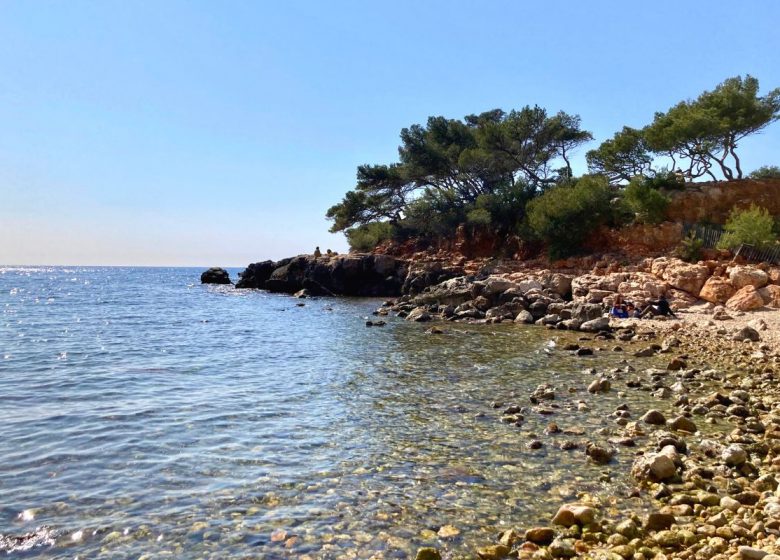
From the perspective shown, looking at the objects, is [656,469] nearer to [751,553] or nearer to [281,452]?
[751,553]

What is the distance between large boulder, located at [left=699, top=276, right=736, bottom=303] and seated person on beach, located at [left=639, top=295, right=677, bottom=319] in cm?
265

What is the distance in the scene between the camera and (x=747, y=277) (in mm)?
28703

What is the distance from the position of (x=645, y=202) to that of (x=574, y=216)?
5.64 meters

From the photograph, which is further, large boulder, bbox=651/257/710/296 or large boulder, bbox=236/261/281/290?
large boulder, bbox=236/261/281/290

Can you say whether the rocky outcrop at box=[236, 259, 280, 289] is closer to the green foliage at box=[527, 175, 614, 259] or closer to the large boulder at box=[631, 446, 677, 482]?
the green foliage at box=[527, 175, 614, 259]

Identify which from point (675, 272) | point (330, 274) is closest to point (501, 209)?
point (330, 274)

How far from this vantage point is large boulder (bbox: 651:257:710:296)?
102 feet

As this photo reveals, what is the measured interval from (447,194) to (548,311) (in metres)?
30.4

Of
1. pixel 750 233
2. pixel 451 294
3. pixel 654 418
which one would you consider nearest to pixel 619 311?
pixel 750 233

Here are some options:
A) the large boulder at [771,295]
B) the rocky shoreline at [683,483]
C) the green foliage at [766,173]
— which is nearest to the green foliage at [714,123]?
the green foliage at [766,173]

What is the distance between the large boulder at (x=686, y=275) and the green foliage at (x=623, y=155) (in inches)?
708

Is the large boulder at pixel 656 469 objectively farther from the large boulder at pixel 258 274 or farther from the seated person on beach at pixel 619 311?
the large boulder at pixel 258 274

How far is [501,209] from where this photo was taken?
2146 inches

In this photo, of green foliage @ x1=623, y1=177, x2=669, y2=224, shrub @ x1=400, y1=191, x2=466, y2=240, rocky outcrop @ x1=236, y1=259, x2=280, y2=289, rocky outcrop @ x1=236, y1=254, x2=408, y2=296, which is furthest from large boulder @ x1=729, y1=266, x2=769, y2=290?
rocky outcrop @ x1=236, y1=259, x2=280, y2=289
